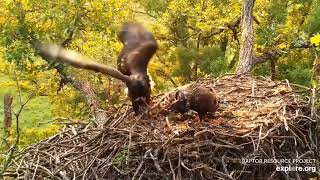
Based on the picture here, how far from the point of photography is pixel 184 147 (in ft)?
16.8

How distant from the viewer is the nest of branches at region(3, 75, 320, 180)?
16.6 ft

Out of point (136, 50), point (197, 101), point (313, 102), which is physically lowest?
point (313, 102)

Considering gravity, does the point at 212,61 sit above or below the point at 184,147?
below

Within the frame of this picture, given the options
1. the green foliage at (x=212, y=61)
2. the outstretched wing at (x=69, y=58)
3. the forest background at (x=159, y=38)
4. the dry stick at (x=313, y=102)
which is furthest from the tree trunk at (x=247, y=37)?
the outstretched wing at (x=69, y=58)

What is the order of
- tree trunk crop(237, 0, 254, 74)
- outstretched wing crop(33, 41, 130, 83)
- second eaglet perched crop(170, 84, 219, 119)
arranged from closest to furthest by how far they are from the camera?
outstretched wing crop(33, 41, 130, 83) < second eaglet perched crop(170, 84, 219, 119) < tree trunk crop(237, 0, 254, 74)

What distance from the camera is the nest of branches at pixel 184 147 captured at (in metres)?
5.06

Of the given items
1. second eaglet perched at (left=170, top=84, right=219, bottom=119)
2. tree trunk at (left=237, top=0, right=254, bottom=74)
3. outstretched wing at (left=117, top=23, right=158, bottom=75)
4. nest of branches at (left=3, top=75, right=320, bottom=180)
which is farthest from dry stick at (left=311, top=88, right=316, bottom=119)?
tree trunk at (left=237, top=0, right=254, bottom=74)

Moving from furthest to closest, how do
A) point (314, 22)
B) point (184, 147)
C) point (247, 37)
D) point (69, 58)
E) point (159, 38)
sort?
1. point (159, 38)
2. point (314, 22)
3. point (247, 37)
4. point (184, 147)
5. point (69, 58)

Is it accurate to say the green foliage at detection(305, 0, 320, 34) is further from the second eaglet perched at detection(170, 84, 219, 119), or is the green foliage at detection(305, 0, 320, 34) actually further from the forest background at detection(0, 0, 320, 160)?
the second eaglet perched at detection(170, 84, 219, 119)

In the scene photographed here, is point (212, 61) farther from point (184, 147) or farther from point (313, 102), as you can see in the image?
point (184, 147)

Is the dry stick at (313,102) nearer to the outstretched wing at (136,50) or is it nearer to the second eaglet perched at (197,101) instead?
the second eaglet perched at (197,101)

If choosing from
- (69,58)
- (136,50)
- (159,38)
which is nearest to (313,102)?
(136,50)

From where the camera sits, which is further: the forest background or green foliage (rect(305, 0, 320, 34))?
green foliage (rect(305, 0, 320, 34))

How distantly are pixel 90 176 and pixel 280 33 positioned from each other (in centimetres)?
744
